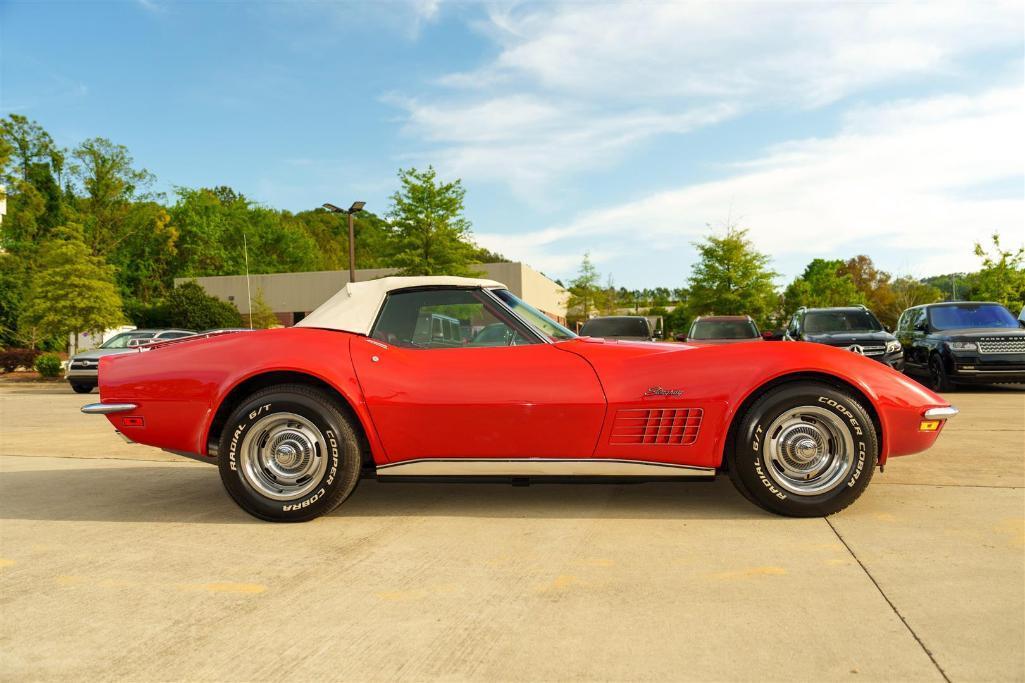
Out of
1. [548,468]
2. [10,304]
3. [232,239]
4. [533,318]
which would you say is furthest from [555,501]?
[232,239]

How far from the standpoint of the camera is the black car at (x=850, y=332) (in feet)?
46.8

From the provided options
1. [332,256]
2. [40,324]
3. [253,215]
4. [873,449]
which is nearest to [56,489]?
[873,449]

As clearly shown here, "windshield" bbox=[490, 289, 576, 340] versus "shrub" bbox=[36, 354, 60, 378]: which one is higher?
"windshield" bbox=[490, 289, 576, 340]

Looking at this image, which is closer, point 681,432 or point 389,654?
point 389,654

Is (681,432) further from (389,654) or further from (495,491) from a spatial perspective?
(389,654)

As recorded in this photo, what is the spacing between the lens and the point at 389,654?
Answer: 2592 millimetres

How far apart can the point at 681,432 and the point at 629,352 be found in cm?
55

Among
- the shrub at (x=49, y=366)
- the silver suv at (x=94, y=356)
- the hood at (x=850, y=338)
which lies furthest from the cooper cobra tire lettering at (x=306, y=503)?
the shrub at (x=49, y=366)

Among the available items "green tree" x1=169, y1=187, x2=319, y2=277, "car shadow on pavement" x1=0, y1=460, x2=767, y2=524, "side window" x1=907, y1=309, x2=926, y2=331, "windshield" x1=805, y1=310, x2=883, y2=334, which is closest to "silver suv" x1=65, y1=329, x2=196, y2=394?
"car shadow on pavement" x1=0, y1=460, x2=767, y2=524

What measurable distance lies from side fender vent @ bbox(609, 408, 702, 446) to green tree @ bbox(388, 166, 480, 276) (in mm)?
29147

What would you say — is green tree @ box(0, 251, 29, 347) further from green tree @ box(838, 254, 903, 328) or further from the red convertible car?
green tree @ box(838, 254, 903, 328)

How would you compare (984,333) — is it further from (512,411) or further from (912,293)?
(912,293)

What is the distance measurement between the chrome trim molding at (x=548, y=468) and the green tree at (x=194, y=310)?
5089 cm

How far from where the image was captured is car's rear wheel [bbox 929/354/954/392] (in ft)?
45.5
